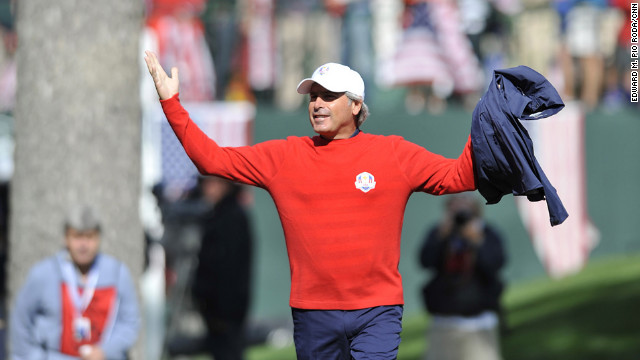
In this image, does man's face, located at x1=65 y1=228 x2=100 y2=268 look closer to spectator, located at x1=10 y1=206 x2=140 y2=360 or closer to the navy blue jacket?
spectator, located at x1=10 y1=206 x2=140 y2=360

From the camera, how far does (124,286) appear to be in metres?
6.68

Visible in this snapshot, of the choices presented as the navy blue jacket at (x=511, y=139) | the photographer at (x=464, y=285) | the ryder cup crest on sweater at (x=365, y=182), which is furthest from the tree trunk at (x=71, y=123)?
the photographer at (x=464, y=285)

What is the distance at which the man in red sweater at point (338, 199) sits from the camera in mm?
5223

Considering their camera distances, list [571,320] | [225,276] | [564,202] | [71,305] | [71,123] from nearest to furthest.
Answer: [71,305] → [71,123] → [225,276] → [571,320] → [564,202]

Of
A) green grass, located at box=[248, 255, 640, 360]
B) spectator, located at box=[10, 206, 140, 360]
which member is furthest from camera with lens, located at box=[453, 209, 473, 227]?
spectator, located at box=[10, 206, 140, 360]

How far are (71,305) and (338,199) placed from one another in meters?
1.95

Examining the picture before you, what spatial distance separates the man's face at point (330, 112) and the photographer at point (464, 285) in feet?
13.9

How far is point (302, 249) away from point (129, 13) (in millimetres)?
2469

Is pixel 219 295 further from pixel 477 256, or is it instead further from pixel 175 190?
pixel 175 190

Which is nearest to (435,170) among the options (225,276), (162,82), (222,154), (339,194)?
(339,194)

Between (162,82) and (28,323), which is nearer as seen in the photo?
(162,82)

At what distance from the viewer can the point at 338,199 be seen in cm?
522

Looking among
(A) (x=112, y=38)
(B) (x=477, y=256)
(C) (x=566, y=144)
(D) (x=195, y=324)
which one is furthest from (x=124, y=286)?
(C) (x=566, y=144)

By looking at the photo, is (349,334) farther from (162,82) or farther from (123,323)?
(123,323)
